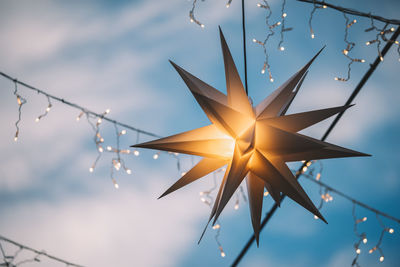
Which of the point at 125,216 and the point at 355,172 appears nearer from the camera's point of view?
the point at 125,216

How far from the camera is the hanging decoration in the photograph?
3.66 feet

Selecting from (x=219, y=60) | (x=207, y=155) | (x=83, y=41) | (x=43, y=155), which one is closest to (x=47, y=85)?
(x=83, y=41)

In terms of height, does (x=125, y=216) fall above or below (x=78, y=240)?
above

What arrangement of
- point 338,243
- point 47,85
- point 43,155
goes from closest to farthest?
point 47,85 → point 43,155 → point 338,243

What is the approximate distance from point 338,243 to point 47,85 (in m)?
4.67

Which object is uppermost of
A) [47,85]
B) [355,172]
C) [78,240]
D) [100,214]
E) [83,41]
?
[355,172]

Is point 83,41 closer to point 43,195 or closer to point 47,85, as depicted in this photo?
point 47,85

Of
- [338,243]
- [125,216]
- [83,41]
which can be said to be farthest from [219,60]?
[338,243]

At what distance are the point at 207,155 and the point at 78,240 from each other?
2743mm

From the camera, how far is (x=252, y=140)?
3.67ft

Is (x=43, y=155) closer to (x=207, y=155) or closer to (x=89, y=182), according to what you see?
(x=89, y=182)

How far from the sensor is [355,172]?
5.10 metres

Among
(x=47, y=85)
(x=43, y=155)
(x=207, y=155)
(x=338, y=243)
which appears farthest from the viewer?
(x=338, y=243)

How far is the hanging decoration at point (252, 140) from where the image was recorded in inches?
43.9
